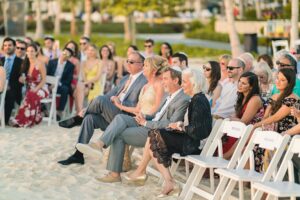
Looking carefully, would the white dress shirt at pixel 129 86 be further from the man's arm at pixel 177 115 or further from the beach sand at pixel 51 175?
the man's arm at pixel 177 115

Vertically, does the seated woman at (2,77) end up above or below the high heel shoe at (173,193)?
above

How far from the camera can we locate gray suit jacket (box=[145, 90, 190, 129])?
1032 cm

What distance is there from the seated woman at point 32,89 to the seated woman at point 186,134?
570 centimetres

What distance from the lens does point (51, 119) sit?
1599 centimetres

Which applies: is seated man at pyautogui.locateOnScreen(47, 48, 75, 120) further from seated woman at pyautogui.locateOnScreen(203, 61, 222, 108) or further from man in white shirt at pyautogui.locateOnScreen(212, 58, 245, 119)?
man in white shirt at pyautogui.locateOnScreen(212, 58, 245, 119)

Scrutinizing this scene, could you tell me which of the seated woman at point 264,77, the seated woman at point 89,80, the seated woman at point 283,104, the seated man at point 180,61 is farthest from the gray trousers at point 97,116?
the seated woman at point 89,80

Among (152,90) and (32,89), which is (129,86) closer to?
(152,90)

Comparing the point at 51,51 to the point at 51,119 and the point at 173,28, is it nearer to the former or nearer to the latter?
the point at 51,119

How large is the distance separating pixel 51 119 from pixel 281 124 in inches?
272

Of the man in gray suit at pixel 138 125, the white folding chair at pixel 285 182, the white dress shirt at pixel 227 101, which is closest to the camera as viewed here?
the white folding chair at pixel 285 182

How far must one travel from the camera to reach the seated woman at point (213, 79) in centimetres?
1219

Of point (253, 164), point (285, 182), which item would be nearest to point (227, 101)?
point (253, 164)

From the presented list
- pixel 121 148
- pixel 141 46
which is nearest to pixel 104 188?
pixel 121 148

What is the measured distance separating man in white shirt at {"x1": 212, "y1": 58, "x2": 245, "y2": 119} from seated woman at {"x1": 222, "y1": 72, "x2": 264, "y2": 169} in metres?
0.93
